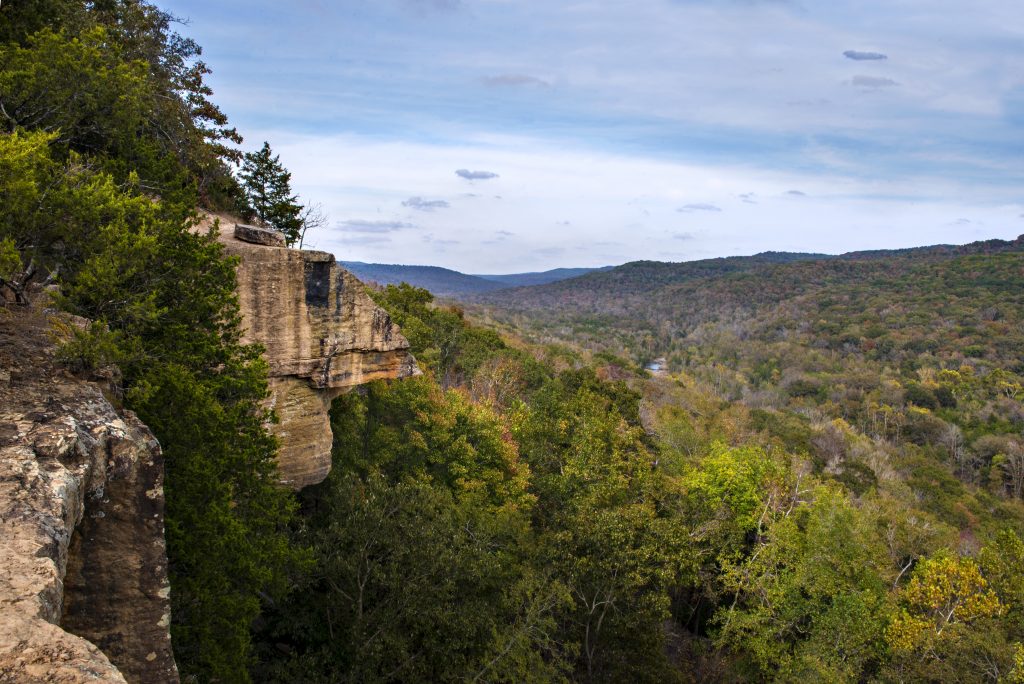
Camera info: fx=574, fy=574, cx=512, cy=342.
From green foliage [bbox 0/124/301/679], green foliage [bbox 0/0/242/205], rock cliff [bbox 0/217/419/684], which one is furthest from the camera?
green foliage [bbox 0/0/242/205]

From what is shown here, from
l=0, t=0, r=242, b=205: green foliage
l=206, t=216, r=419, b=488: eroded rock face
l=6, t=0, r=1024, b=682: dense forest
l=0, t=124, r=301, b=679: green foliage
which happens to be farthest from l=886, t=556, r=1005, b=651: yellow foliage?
l=0, t=0, r=242, b=205: green foliage

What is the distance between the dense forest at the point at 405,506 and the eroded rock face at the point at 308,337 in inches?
64.2

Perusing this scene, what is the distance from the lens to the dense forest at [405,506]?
909 centimetres

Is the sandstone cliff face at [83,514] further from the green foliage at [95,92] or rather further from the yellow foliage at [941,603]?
the yellow foliage at [941,603]

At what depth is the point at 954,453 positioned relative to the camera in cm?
7275

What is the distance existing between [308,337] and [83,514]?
1037 centimetres

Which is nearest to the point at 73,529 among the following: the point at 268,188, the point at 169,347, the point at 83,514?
the point at 83,514

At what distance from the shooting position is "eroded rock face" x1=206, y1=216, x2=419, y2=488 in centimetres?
1527

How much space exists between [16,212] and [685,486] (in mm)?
27274

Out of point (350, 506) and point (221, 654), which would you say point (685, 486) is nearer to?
point (350, 506)

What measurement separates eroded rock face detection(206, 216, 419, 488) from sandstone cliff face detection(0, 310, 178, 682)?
7.47 m

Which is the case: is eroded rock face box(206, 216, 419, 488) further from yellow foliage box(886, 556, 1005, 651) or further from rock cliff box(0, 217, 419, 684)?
A: yellow foliage box(886, 556, 1005, 651)

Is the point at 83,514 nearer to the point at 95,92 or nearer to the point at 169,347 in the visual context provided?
the point at 169,347

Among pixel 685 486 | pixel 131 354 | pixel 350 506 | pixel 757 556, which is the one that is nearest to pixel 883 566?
pixel 757 556
